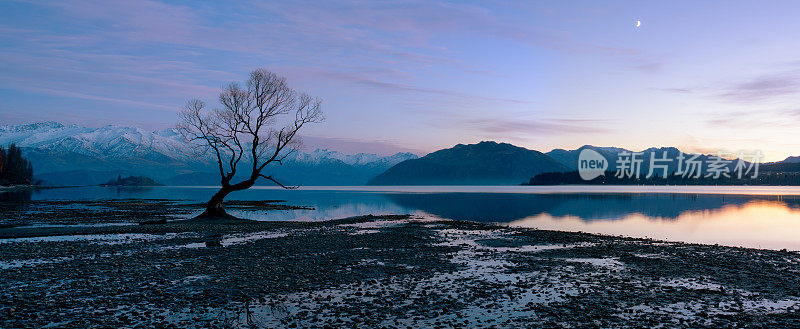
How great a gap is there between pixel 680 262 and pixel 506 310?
15.6 m

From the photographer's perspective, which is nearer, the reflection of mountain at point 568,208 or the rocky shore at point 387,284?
the rocky shore at point 387,284

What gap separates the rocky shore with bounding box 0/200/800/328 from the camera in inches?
578

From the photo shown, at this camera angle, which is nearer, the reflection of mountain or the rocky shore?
the rocky shore

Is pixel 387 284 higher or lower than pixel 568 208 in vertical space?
higher

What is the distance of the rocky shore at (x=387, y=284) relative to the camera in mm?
14680

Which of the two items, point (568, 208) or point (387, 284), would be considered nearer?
point (387, 284)

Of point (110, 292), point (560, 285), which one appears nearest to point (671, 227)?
point (560, 285)

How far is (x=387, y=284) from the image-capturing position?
1958 cm

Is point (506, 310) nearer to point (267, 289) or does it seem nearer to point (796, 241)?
point (267, 289)

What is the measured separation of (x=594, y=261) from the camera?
26.3 metres

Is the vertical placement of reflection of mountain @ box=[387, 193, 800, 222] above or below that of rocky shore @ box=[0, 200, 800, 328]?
below

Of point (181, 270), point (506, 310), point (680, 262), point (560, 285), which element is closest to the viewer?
point (506, 310)

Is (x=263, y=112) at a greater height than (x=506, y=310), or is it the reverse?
(x=263, y=112)

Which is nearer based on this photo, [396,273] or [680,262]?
[396,273]
